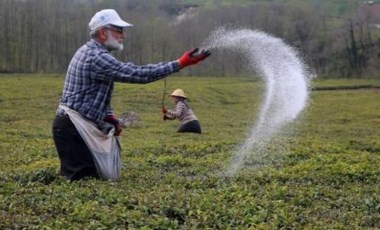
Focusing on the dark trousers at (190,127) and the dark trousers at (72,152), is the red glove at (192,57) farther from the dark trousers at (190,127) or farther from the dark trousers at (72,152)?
the dark trousers at (190,127)

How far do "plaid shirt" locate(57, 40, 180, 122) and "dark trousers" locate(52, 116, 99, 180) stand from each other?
228 mm

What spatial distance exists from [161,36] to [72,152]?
281 ft

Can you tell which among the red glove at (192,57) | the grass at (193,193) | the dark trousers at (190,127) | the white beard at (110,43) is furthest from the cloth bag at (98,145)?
the dark trousers at (190,127)

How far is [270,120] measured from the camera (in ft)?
42.4

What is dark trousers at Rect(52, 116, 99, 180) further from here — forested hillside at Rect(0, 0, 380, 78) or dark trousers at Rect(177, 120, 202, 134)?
forested hillside at Rect(0, 0, 380, 78)

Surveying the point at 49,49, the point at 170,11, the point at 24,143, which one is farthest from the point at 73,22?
the point at 24,143

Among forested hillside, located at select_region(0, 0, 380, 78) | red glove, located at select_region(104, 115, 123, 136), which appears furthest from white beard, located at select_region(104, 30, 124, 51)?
forested hillside, located at select_region(0, 0, 380, 78)

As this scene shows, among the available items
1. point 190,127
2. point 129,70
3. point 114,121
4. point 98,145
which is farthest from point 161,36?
point 129,70

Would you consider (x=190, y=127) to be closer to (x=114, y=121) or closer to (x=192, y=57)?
(x=114, y=121)

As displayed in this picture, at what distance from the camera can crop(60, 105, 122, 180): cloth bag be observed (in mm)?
9281

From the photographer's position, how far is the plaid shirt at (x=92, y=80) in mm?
9023

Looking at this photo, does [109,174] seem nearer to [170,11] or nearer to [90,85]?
[90,85]

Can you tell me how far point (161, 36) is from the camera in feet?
308

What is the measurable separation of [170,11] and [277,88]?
470 feet
